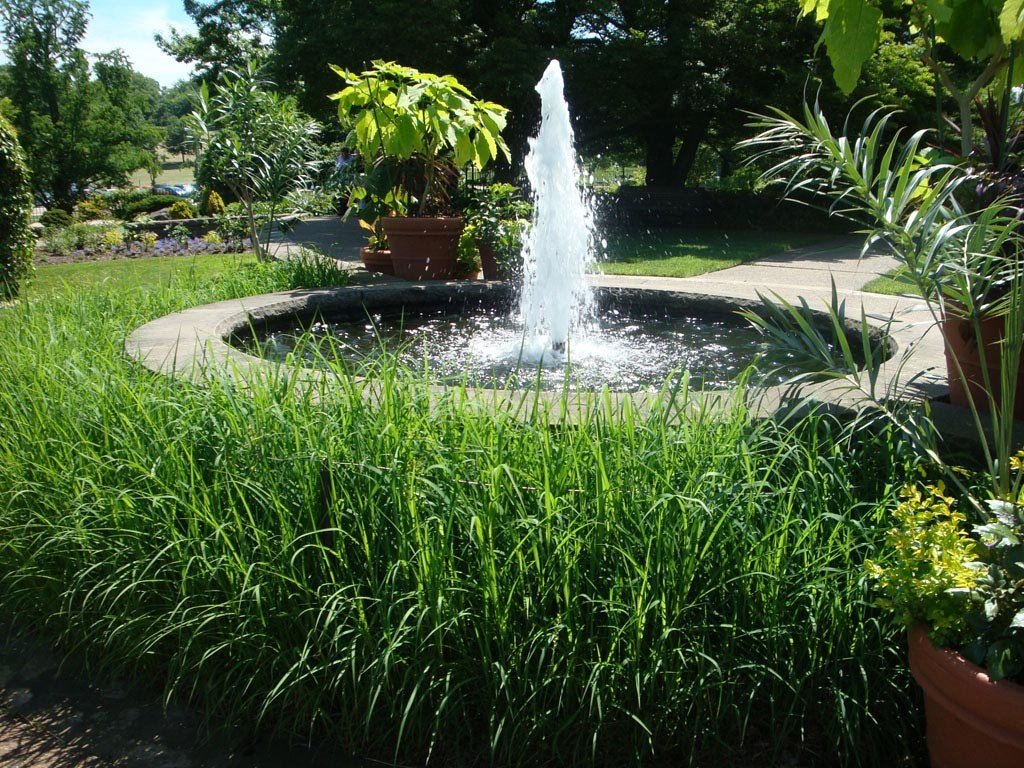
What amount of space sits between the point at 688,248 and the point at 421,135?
710cm

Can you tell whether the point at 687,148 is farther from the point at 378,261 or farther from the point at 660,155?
the point at 378,261

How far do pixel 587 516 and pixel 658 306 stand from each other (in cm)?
411

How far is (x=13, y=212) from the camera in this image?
8969mm

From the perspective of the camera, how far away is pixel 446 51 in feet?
51.3

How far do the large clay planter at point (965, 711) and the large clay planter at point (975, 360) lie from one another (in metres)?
1.29

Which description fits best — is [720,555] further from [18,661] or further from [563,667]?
[18,661]

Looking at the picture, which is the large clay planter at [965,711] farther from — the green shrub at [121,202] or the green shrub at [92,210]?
the green shrub at [121,202]

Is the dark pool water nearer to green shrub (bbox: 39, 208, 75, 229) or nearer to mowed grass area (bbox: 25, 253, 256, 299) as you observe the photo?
mowed grass area (bbox: 25, 253, 256, 299)

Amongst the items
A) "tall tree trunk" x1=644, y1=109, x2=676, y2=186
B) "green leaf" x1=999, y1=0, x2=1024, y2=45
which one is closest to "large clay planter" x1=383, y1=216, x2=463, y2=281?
"green leaf" x1=999, y1=0, x2=1024, y2=45

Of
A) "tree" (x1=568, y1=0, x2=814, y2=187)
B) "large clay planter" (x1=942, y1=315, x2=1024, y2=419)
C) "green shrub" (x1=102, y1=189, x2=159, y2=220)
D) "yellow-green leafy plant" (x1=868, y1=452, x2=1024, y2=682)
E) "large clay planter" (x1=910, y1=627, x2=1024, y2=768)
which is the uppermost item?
"tree" (x1=568, y1=0, x2=814, y2=187)

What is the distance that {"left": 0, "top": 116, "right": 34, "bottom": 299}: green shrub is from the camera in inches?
348

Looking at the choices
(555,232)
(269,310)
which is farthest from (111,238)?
(555,232)

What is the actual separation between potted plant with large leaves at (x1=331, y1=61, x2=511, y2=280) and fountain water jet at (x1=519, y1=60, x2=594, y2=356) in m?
0.79

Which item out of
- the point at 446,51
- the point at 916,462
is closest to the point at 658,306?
the point at 916,462
